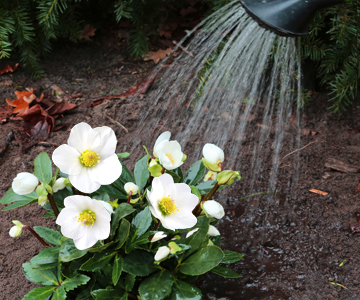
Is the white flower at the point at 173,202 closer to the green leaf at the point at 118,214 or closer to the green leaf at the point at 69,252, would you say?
the green leaf at the point at 118,214

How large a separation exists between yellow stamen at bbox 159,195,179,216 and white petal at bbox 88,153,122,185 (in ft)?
0.41

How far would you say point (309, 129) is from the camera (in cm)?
204

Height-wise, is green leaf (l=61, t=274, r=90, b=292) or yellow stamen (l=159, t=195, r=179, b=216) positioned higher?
yellow stamen (l=159, t=195, r=179, b=216)

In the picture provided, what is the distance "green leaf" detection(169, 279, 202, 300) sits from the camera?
0.97 metres

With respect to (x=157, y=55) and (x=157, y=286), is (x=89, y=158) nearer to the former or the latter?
(x=157, y=286)

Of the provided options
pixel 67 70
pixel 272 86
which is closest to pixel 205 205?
pixel 272 86

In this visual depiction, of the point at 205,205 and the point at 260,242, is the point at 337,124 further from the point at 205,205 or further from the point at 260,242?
the point at 205,205

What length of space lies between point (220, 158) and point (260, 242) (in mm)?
644

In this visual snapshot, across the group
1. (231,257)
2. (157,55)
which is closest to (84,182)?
(231,257)

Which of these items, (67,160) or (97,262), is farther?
(97,262)

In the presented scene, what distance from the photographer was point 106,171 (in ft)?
2.95

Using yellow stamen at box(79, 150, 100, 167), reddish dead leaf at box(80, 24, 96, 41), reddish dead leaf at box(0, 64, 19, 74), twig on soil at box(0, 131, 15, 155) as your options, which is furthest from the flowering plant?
reddish dead leaf at box(80, 24, 96, 41)

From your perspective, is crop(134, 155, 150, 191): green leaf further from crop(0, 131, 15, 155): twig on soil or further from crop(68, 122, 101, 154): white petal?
crop(0, 131, 15, 155): twig on soil

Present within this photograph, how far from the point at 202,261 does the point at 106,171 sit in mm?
345
